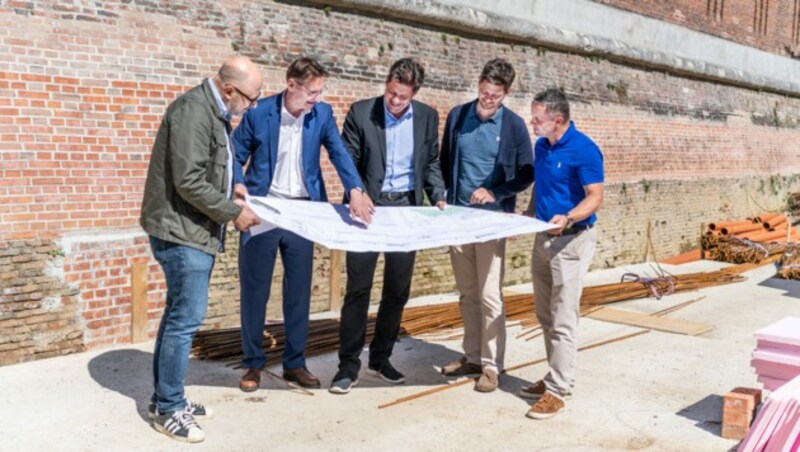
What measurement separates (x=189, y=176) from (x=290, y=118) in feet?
3.84

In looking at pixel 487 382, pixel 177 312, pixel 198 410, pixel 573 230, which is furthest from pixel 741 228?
pixel 177 312

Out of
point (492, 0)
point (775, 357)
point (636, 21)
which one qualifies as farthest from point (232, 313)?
point (636, 21)

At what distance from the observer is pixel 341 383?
559 centimetres

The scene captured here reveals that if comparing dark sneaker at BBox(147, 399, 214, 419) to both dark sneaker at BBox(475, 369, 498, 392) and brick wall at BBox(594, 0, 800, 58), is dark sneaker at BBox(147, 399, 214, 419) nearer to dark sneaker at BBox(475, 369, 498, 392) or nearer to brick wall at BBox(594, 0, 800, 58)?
dark sneaker at BBox(475, 369, 498, 392)

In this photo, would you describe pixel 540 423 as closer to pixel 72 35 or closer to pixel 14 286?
pixel 14 286

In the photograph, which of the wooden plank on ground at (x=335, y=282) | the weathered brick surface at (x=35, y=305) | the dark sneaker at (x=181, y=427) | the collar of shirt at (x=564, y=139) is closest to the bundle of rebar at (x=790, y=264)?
the wooden plank on ground at (x=335, y=282)

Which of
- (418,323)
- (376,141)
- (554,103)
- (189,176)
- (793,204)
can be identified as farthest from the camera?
(793,204)

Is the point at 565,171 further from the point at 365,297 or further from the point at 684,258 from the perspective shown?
the point at 684,258

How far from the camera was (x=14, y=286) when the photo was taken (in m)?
6.29

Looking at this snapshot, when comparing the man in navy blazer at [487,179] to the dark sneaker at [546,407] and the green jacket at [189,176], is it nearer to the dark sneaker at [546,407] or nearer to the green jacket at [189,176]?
the dark sneaker at [546,407]

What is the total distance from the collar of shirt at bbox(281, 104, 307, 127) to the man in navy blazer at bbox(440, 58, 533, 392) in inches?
45.1

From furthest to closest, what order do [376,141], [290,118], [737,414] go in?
[376,141]
[290,118]
[737,414]

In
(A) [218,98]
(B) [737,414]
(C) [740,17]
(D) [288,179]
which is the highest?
(C) [740,17]

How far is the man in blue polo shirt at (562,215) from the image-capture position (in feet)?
16.8
